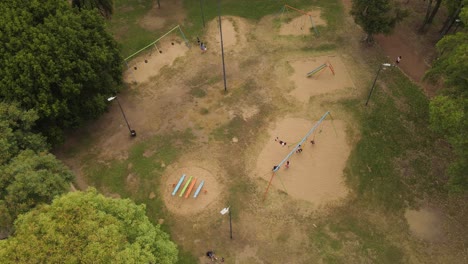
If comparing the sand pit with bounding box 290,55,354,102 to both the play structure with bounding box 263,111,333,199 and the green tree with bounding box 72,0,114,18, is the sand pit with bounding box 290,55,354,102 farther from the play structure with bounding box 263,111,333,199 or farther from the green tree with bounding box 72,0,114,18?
the green tree with bounding box 72,0,114,18

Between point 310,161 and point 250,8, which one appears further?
point 250,8

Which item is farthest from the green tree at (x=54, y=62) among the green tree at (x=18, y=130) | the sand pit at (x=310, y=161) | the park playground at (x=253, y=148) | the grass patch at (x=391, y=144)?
the grass patch at (x=391, y=144)

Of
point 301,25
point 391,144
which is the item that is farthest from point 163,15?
point 391,144

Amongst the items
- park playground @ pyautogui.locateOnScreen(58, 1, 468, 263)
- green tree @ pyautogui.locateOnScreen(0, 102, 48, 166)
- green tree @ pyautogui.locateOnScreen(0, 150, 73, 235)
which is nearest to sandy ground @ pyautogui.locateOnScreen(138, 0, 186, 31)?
park playground @ pyautogui.locateOnScreen(58, 1, 468, 263)

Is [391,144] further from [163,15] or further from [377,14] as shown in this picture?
[163,15]

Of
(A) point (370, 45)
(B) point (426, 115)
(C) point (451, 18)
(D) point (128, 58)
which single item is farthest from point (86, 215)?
(C) point (451, 18)

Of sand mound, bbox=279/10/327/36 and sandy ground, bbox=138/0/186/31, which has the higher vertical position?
sandy ground, bbox=138/0/186/31

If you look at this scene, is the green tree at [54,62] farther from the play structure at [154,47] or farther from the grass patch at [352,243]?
the grass patch at [352,243]
